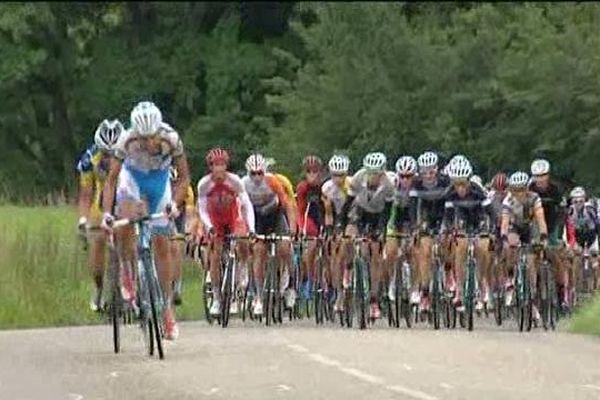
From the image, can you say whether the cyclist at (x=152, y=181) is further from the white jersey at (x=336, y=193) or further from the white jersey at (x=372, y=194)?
the white jersey at (x=336, y=193)

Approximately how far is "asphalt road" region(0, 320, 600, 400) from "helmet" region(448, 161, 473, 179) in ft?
10.9

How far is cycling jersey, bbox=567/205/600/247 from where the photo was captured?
30.2 m

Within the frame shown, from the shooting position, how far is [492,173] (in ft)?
143

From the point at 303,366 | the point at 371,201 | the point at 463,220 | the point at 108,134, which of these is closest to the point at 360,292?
the point at 371,201

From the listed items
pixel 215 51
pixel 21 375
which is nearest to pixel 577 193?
pixel 21 375

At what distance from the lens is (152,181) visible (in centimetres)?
1681

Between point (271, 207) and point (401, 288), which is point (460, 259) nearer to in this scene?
point (401, 288)

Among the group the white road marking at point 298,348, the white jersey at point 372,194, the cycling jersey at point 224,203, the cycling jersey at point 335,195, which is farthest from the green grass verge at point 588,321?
the white road marking at point 298,348

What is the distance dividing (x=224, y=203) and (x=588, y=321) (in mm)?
4402

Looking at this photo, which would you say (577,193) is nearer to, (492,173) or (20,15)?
(492,173)

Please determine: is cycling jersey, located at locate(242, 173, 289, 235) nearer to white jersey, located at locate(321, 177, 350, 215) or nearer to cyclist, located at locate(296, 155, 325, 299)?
cyclist, located at locate(296, 155, 325, 299)

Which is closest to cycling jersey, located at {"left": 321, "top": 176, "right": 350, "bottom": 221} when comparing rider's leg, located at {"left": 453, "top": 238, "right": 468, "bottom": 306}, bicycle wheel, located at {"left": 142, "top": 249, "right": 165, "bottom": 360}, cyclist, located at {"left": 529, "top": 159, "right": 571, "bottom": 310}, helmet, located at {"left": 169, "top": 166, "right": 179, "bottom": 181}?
rider's leg, located at {"left": 453, "top": 238, "right": 468, "bottom": 306}

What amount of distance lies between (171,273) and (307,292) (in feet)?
26.7

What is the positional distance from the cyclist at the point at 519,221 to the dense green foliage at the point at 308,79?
513 inches
